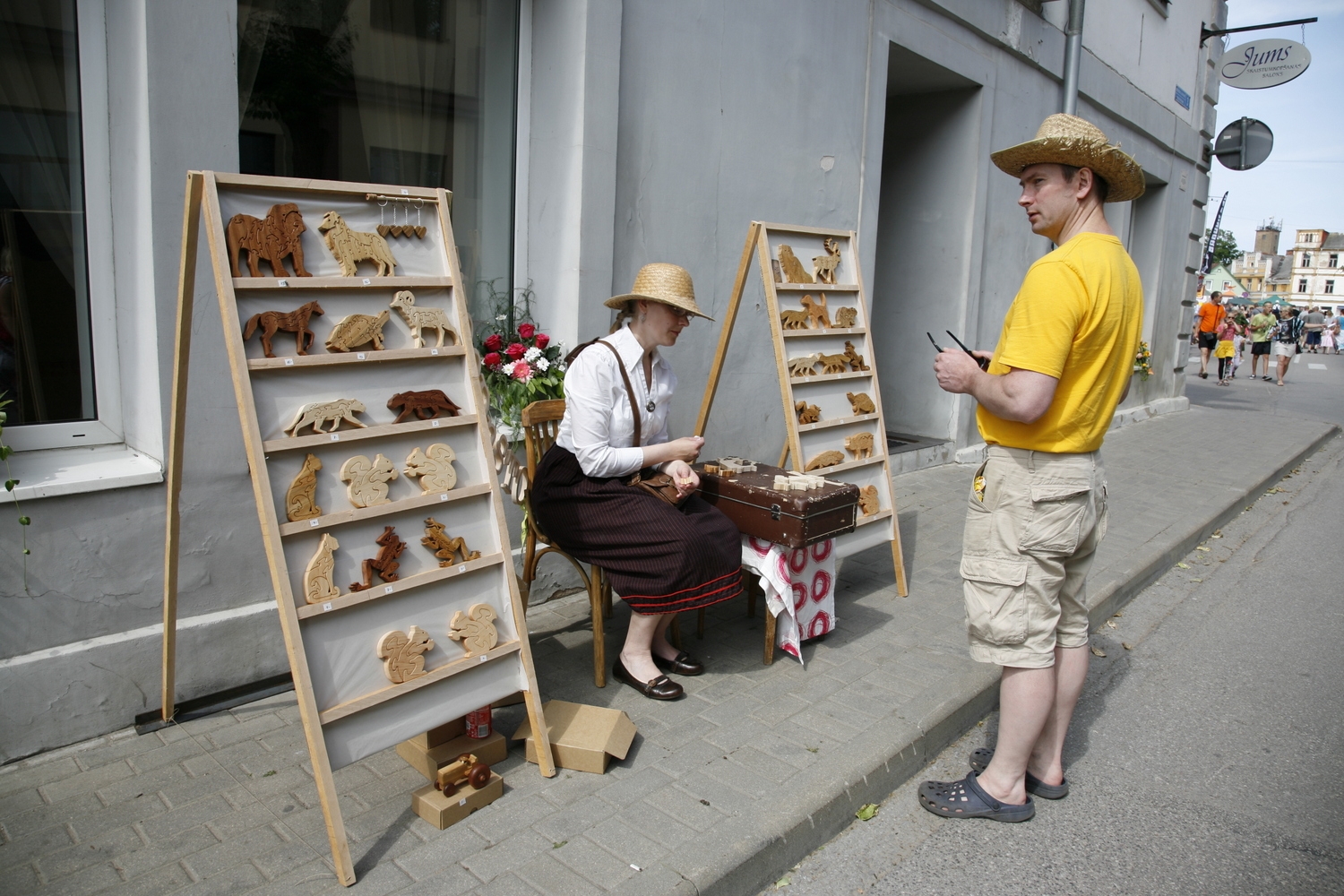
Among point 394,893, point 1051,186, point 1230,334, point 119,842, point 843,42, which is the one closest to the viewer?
point 394,893

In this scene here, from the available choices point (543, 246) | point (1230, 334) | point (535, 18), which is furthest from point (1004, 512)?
point (1230, 334)

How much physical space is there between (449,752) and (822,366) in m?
2.66

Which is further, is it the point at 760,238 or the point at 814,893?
the point at 760,238

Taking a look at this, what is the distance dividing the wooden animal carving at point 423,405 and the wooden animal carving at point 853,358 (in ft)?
8.21

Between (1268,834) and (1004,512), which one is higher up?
(1004,512)

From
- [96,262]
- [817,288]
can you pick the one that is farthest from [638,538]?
[96,262]

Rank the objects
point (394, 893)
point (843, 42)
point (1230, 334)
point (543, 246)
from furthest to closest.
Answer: point (1230, 334) < point (843, 42) < point (543, 246) < point (394, 893)

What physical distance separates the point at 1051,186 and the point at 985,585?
1277mm

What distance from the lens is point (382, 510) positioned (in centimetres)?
263

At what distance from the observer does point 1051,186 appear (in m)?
2.82

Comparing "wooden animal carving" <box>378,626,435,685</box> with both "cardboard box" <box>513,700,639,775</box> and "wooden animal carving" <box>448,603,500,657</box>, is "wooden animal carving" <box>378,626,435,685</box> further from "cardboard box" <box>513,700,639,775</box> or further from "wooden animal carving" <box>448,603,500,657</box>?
→ "cardboard box" <box>513,700,639,775</box>

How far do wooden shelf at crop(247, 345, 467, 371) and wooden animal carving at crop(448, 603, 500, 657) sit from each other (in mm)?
802

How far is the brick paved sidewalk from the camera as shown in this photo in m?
2.45

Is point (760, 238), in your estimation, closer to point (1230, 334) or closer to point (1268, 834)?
point (1268, 834)
